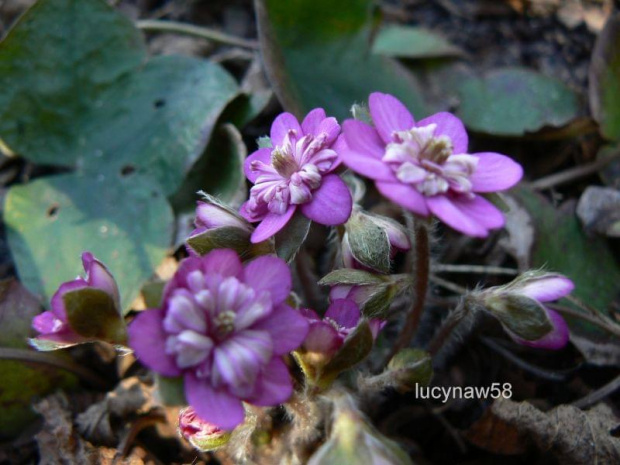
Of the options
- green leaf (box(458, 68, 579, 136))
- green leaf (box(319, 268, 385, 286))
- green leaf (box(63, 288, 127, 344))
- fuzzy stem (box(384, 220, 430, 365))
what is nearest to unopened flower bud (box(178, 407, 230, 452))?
green leaf (box(63, 288, 127, 344))

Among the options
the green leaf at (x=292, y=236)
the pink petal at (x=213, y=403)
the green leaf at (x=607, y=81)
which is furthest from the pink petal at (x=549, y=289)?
the green leaf at (x=607, y=81)

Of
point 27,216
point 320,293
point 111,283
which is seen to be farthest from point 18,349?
point 320,293

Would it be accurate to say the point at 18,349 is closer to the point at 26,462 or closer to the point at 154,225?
the point at 26,462

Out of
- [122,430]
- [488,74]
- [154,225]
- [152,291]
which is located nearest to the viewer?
[152,291]

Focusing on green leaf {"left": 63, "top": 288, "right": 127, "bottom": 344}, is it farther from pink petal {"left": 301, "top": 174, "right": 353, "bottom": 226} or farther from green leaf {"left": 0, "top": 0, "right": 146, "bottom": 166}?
green leaf {"left": 0, "top": 0, "right": 146, "bottom": 166}

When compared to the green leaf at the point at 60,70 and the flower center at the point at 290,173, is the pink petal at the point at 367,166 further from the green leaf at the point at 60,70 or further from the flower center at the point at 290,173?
the green leaf at the point at 60,70

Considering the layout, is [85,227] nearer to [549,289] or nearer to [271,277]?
[271,277]
